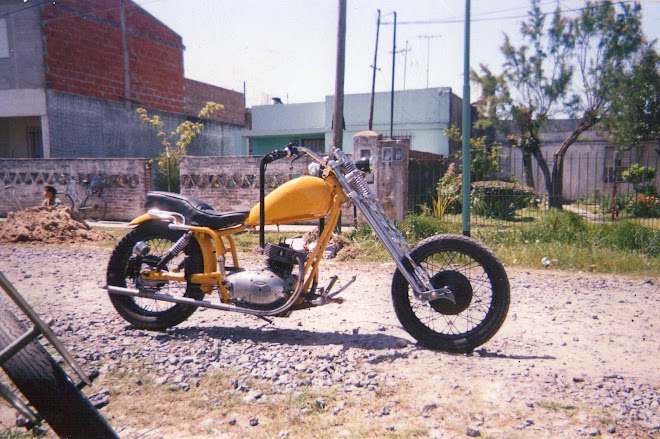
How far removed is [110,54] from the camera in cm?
1966

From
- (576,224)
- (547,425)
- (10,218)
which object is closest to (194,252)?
(547,425)

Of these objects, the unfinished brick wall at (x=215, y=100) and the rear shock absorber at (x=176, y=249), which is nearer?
the rear shock absorber at (x=176, y=249)

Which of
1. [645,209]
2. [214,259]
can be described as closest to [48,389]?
[214,259]

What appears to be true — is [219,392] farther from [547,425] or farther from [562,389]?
[562,389]

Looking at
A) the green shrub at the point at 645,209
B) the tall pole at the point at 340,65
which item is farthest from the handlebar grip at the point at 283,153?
the green shrub at the point at 645,209

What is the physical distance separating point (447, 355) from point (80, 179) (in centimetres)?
1319

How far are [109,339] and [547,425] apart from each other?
10.3 ft

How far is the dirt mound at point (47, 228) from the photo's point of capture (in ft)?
32.3

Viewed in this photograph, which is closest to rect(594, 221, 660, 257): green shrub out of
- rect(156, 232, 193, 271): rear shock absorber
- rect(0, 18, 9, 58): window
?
rect(156, 232, 193, 271): rear shock absorber

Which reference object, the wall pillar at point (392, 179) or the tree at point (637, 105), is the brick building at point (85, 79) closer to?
the wall pillar at point (392, 179)

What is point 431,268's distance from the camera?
13.4 ft

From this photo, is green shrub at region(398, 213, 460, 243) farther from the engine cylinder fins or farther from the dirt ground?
the engine cylinder fins

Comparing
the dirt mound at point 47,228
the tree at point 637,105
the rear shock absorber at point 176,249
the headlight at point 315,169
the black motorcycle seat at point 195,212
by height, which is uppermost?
the tree at point 637,105

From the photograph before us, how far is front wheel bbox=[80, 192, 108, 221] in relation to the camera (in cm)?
1383
